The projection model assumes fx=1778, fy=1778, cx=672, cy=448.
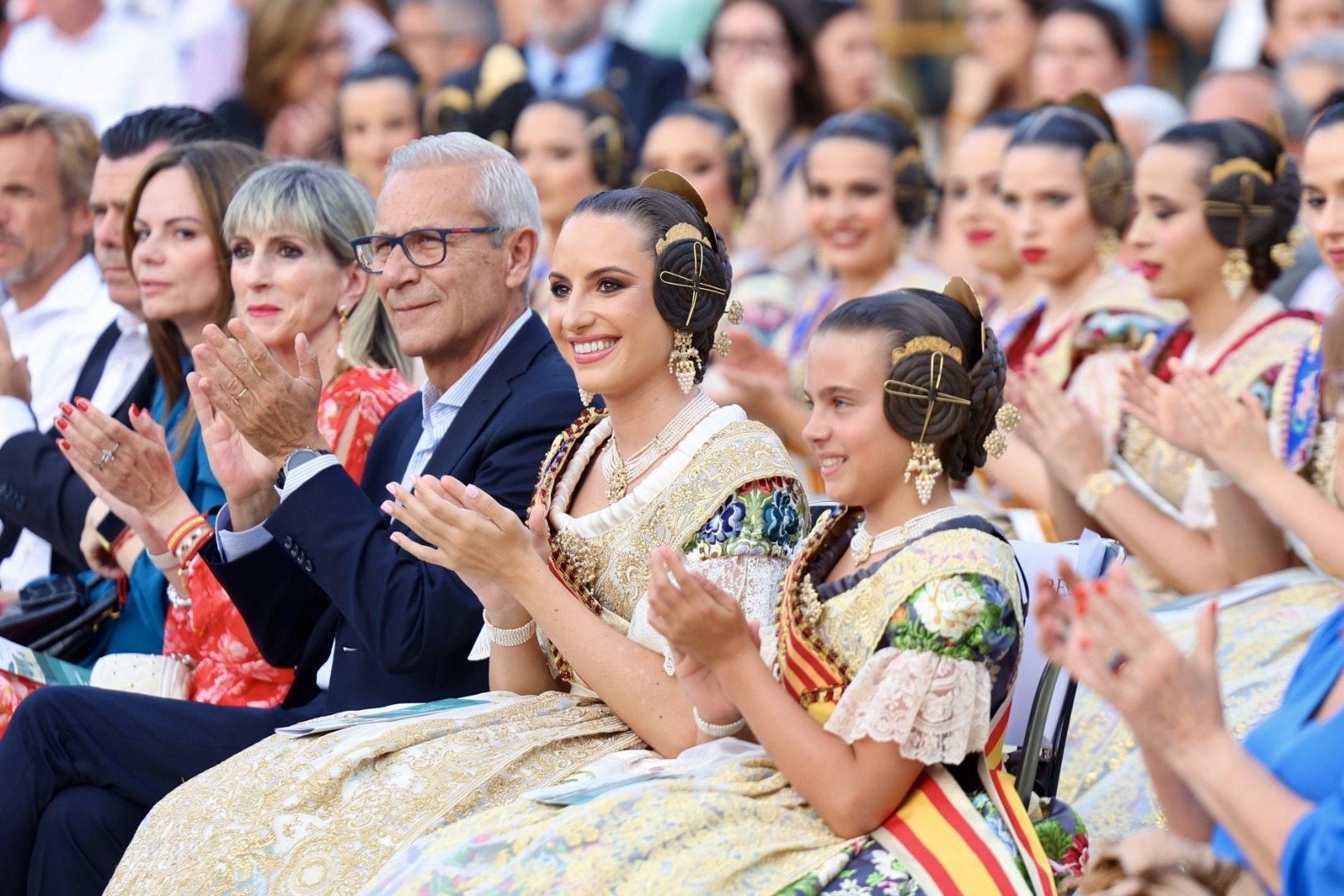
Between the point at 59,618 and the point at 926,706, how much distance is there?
106 inches

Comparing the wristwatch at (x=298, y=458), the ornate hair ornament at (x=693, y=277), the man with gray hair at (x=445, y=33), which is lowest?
the wristwatch at (x=298, y=458)

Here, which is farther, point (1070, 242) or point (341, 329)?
point (1070, 242)

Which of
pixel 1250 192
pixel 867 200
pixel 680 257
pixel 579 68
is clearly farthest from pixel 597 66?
pixel 680 257

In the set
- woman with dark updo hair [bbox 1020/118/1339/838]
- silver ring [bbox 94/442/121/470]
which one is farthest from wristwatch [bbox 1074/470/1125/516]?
silver ring [bbox 94/442/121/470]

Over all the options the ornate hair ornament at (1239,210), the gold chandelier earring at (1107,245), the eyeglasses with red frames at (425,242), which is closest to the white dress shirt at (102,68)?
the gold chandelier earring at (1107,245)

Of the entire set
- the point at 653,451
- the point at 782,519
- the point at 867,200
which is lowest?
the point at 782,519

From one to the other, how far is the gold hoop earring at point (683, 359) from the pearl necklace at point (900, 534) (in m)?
0.51

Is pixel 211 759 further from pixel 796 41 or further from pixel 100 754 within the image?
pixel 796 41

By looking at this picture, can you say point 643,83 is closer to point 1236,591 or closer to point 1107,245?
point 1107,245

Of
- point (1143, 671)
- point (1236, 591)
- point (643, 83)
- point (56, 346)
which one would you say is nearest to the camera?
point (1143, 671)

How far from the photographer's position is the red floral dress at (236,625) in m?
4.14

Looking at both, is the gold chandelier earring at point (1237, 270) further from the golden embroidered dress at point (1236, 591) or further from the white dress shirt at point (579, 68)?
the white dress shirt at point (579, 68)

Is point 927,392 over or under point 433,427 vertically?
over

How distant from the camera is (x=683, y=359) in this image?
136 inches
